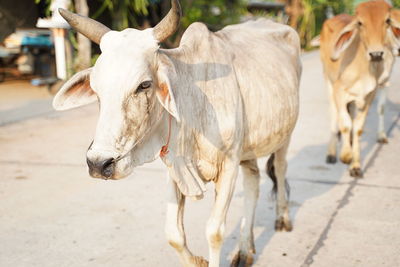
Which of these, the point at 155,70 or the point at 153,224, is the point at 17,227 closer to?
the point at 153,224

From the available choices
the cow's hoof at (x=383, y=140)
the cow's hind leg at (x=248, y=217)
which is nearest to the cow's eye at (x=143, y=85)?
the cow's hind leg at (x=248, y=217)

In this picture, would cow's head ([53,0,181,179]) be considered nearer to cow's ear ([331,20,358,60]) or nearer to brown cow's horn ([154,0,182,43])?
brown cow's horn ([154,0,182,43])

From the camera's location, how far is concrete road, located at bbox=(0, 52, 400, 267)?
3.73 meters

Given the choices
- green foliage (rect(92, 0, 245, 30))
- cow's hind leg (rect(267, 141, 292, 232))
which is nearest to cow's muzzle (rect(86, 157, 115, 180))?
cow's hind leg (rect(267, 141, 292, 232))

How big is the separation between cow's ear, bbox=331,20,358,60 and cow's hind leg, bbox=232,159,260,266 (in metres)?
2.20

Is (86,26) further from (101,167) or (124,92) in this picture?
(101,167)

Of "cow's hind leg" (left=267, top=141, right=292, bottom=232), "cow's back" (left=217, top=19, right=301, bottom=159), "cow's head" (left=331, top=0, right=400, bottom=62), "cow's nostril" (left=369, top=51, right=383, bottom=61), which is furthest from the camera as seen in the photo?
"cow's head" (left=331, top=0, right=400, bottom=62)

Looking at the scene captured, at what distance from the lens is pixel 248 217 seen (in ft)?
12.1

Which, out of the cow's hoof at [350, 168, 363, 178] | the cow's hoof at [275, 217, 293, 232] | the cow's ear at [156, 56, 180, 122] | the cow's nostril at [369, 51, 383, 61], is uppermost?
the cow's ear at [156, 56, 180, 122]

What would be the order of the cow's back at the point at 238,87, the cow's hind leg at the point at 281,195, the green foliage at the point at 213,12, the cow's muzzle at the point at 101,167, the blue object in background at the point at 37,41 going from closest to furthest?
the cow's muzzle at the point at 101,167 → the cow's back at the point at 238,87 → the cow's hind leg at the point at 281,195 → the blue object in background at the point at 37,41 → the green foliage at the point at 213,12

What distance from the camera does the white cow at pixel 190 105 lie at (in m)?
2.41

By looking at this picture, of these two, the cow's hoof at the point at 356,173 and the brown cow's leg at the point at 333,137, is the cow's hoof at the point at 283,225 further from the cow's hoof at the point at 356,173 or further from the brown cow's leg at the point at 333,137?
the brown cow's leg at the point at 333,137

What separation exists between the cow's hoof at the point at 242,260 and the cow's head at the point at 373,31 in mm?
2611

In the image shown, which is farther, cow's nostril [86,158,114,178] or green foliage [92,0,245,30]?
green foliage [92,0,245,30]
